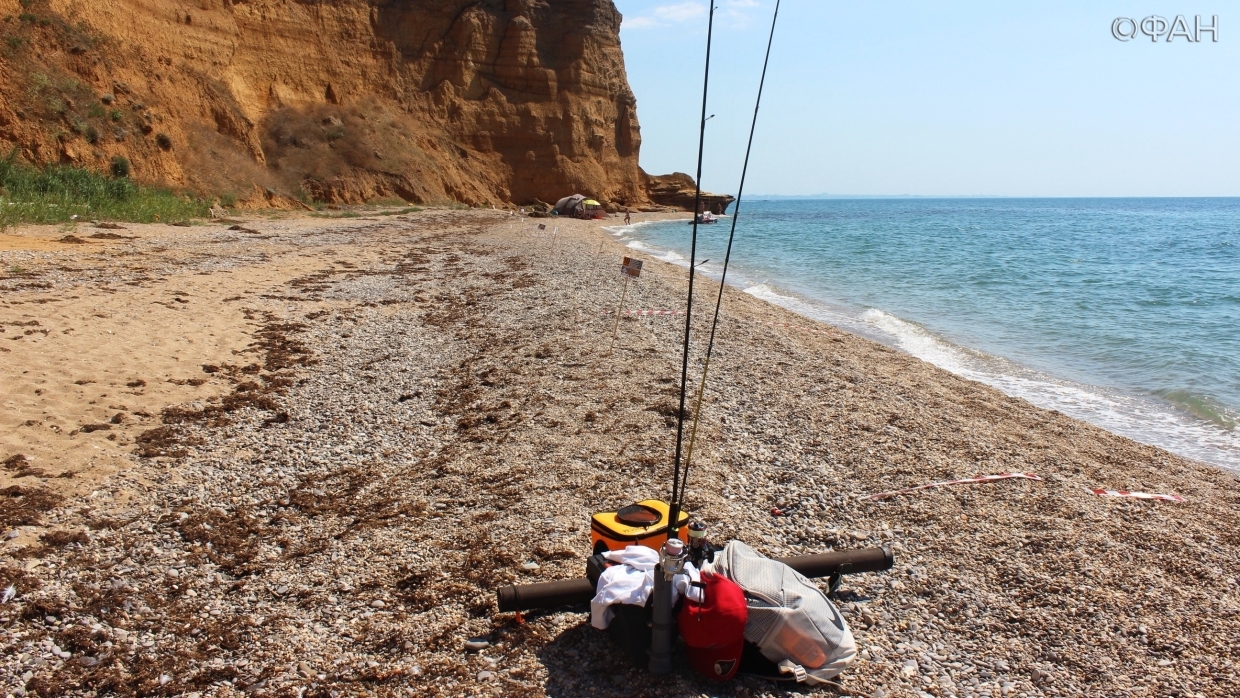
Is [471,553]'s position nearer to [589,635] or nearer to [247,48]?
[589,635]

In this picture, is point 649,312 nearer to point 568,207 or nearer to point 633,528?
point 633,528

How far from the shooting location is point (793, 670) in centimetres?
354

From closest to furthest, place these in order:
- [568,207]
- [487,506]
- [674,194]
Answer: [487,506], [568,207], [674,194]

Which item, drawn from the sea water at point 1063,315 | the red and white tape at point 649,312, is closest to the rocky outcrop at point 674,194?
the sea water at point 1063,315

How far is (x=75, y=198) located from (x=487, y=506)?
20.7m

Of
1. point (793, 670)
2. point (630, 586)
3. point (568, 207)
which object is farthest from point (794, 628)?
point (568, 207)

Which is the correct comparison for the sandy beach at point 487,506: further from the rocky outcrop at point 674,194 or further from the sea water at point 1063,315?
the rocky outcrop at point 674,194

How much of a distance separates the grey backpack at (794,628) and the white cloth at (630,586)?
235 millimetres

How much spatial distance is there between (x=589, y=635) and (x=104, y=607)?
2.57 metres

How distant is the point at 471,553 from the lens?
480 cm

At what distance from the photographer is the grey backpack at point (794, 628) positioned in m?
3.55

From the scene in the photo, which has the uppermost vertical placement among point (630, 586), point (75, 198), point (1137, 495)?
point (75, 198)

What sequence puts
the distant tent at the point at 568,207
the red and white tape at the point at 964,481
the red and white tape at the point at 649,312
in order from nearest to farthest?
the red and white tape at the point at 964,481, the red and white tape at the point at 649,312, the distant tent at the point at 568,207

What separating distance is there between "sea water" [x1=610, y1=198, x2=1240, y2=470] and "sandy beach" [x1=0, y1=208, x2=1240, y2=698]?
1.78 m
